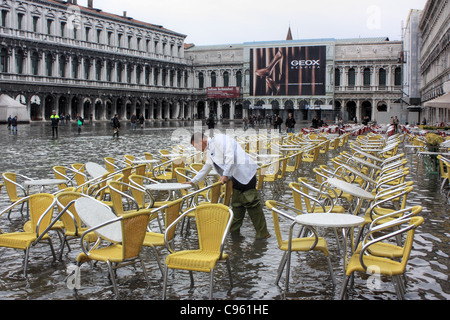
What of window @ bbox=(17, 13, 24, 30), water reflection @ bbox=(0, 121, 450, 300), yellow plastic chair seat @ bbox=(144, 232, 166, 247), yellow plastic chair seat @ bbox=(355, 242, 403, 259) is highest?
window @ bbox=(17, 13, 24, 30)

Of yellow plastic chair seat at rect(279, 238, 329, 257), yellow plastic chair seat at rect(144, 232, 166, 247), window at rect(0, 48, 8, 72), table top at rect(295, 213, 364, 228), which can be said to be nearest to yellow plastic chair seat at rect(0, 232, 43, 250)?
yellow plastic chair seat at rect(144, 232, 166, 247)

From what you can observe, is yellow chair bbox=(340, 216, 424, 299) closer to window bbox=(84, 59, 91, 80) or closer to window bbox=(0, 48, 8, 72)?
window bbox=(0, 48, 8, 72)

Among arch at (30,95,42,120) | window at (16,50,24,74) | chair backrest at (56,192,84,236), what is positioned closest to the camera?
chair backrest at (56,192,84,236)

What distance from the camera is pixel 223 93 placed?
7162cm

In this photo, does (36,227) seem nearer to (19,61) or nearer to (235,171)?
(235,171)

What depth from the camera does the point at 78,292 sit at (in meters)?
4.43

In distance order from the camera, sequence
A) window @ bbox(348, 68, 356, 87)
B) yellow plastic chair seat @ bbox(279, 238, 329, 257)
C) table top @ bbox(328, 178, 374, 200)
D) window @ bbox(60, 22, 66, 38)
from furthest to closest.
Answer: window @ bbox(348, 68, 356, 87), window @ bbox(60, 22, 66, 38), table top @ bbox(328, 178, 374, 200), yellow plastic chair seat @ bbox(279, 238, 329, 257)

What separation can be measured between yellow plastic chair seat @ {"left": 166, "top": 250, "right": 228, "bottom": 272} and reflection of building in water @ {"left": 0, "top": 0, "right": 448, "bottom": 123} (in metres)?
45.5

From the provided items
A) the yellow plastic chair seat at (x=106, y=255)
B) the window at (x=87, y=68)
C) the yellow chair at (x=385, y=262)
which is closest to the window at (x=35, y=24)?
the window at (x=87, y=68)

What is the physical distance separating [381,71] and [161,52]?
27404 millimetres

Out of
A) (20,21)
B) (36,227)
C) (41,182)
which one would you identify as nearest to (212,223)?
(36,227)

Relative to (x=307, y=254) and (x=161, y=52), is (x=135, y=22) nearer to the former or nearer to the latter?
(x=161, y=52)

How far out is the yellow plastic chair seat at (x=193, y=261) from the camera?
13.4ft

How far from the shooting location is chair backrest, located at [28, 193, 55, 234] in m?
4.97
